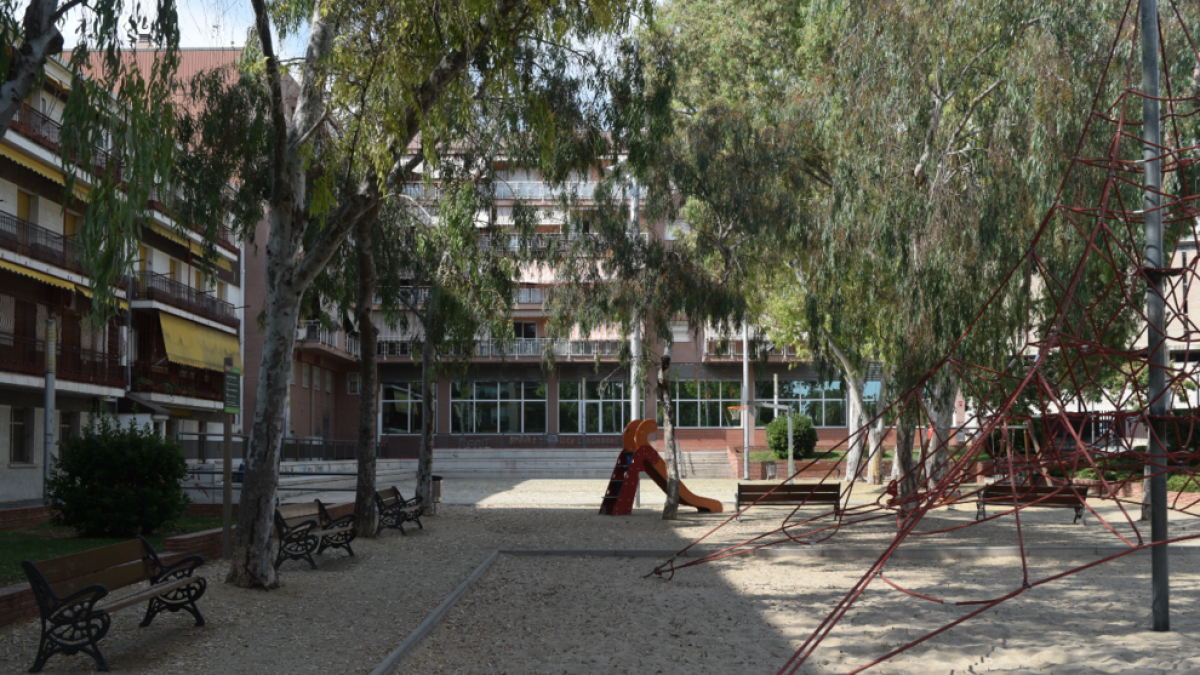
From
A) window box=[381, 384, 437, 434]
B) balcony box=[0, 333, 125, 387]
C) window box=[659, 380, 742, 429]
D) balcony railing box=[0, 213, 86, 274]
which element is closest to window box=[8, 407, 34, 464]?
balcony box=[0, 333, 125, 387]

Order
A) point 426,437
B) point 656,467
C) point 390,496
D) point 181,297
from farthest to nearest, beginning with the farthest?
point 181,297
point 656,467
point 426,437
point 390,496

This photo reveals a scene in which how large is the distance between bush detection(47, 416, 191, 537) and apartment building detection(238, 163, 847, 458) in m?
33.6

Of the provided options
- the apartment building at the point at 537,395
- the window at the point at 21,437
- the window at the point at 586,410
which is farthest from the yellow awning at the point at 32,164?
the window at the point at 586,410

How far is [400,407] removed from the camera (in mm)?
52719

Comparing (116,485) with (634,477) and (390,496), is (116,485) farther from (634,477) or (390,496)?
(634,477)

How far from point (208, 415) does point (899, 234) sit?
30.7 m

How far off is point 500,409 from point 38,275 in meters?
30.4

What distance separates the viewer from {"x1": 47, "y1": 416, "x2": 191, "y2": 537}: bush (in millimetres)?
13523

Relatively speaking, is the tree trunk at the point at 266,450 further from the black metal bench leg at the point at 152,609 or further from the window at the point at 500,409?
the window at the point at 500,409

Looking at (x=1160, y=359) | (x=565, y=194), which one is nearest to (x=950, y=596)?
(x=1160, y=359)

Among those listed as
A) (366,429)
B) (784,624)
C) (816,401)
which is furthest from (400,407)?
(784,624)

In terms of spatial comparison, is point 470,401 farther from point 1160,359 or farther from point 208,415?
point 1160,359

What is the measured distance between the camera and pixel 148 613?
25.6ft

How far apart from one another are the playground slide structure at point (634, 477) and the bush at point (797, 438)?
18.5 metres
